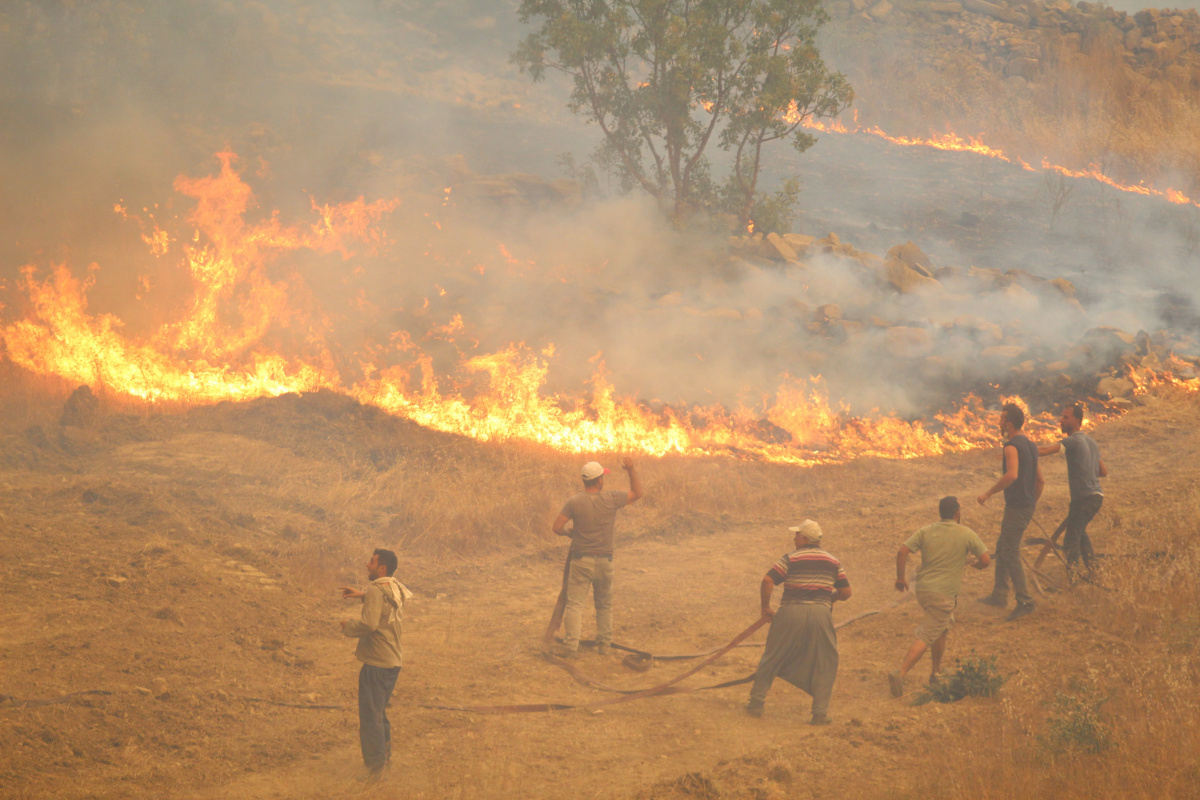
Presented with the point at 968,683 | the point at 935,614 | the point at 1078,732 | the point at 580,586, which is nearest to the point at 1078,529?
the point at 935,614

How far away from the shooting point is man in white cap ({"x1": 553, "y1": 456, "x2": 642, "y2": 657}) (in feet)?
24.3

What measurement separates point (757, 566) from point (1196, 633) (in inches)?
207

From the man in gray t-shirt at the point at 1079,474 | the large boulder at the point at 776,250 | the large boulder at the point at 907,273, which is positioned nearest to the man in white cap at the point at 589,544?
the man in gray t-shirt at the point at 1079,474

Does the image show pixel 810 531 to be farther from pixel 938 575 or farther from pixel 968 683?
pixel 968 683

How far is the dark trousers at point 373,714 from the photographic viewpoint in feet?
16.5

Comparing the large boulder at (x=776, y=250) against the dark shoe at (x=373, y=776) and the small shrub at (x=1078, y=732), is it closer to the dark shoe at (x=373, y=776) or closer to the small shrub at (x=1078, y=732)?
the small shrub at (x=1078, y=732)

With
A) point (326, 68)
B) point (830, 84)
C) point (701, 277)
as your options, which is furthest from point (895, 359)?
point (326, 68)

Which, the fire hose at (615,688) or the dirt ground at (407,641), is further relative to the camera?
the fire hose at (615,688)

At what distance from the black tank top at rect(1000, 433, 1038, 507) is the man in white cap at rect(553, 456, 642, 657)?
11.7 feet

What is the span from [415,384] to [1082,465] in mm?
13928

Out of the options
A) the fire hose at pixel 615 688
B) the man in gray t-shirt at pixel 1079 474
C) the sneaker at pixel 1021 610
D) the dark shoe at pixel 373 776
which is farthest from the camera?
the man in gray t-shirt at pixel 1079 474

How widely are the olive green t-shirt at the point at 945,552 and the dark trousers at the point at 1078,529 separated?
7.24 ft

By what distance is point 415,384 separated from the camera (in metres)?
18.5

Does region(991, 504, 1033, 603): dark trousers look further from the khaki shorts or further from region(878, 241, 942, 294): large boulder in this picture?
region(878, 241, 942, 294): large boulder
